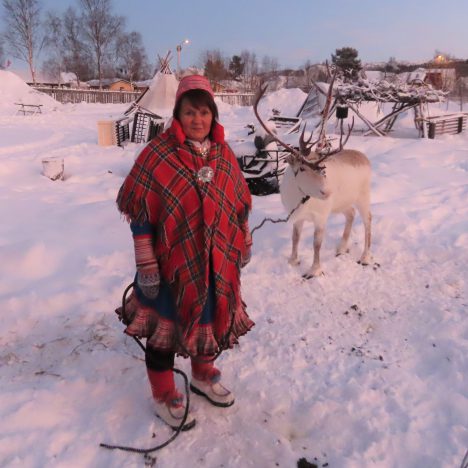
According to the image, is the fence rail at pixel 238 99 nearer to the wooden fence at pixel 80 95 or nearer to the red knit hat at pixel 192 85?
the wooden fence at pixel 80 95

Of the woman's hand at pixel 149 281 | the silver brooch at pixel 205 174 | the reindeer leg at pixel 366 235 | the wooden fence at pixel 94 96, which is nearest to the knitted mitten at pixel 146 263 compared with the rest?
the woman's hand at pixel 149 281

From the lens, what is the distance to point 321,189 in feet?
12.5

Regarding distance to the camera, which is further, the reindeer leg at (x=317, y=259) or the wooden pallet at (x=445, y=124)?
the wooden pallet at (x=445, y=124)

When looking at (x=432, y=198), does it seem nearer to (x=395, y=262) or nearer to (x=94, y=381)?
(x=395, y=262)

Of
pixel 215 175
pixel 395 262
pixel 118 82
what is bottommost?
pixel 395 262

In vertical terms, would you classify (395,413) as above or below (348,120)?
below

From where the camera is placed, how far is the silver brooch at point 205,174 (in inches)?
78.1

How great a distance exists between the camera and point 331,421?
239 cm

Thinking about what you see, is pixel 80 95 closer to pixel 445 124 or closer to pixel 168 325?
pixel 445 124

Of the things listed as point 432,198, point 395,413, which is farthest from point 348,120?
point 395,413

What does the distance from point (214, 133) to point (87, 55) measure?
50.0 metres

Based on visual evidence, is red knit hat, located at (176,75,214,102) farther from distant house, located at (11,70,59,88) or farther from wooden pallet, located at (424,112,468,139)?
distant house, located at (11,70,59,88)

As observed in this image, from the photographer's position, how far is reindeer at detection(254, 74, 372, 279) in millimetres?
3871

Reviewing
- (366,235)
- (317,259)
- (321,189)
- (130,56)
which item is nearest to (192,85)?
(321,189)
